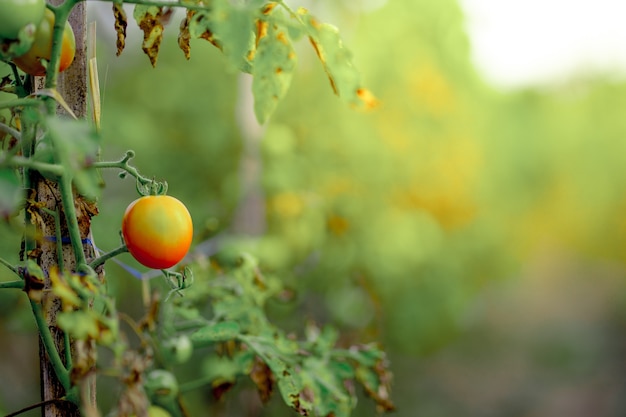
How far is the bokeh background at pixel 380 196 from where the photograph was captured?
11.4ft

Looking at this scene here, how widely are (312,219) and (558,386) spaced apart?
4.33 m

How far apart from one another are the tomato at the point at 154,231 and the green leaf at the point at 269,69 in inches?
6.5

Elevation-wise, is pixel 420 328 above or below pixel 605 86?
below

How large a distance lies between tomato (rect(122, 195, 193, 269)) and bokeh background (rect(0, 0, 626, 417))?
0.53 meters

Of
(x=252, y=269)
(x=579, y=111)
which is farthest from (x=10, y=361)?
(x=579, y=111)

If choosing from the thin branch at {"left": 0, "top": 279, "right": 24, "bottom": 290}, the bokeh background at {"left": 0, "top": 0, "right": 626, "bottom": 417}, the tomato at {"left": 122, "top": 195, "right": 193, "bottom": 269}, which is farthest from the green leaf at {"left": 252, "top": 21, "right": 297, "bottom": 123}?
the bokeh background at {"left": 0, "top": 0, "right": 626, "bottom": 417}

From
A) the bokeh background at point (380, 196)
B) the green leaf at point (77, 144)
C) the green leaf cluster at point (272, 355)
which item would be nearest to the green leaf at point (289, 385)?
the green leaf cluster at point (272, 355)

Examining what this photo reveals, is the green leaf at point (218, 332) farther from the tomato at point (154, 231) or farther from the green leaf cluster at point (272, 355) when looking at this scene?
the tomato at point (154, 231)

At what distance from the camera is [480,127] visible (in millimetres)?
5539

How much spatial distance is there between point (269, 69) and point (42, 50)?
8.8 inches

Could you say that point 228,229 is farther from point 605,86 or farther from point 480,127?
point 605,86

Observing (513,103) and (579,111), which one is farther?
(579,111)

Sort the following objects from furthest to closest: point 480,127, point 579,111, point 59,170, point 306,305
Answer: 1. point 579,111
2. point 480,127
3. point 306,305
4. point 59,170

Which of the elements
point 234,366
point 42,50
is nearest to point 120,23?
point 42,50
